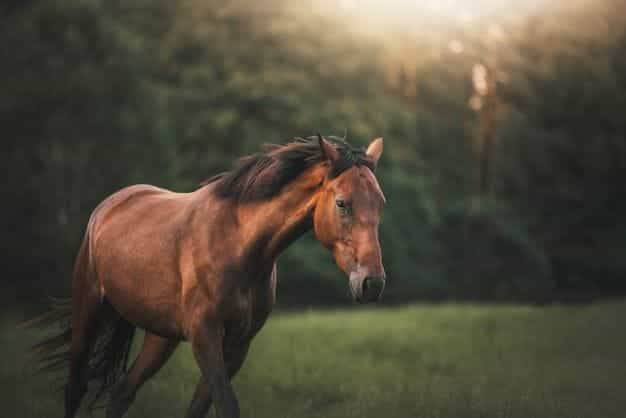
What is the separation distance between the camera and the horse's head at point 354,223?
443cm

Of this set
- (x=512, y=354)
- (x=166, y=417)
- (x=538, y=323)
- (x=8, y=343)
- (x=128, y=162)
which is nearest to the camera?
(x=166, y=417)

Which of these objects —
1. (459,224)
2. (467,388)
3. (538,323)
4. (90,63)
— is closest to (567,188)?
(459,224)

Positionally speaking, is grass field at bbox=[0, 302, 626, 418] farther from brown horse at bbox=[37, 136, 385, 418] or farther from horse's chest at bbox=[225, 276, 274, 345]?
horse's chest at bbox=[225, 276, 274, 345]

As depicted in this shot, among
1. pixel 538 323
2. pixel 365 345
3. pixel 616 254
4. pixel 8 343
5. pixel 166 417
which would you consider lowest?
pixel 616 254

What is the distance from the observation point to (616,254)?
84.6 feet

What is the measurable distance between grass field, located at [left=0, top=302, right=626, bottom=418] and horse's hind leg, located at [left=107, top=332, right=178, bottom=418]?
2.97 ft

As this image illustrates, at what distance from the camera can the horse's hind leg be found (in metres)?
5.95

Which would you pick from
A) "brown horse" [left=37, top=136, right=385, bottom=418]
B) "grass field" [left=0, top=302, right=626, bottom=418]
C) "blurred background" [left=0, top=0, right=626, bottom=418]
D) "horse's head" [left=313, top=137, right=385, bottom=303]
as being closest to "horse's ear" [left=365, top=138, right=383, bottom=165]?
"brown horse" [left=37, top=136, right=385, bottom=418]

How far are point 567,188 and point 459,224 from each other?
444 centimetres

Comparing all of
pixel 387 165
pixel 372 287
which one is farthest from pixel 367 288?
pixel 387 165

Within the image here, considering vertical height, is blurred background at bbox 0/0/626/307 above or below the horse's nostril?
below

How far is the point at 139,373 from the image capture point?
234 inches

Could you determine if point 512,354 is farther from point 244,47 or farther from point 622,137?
point 622,137

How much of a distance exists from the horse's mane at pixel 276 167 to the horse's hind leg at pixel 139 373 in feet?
4.81
